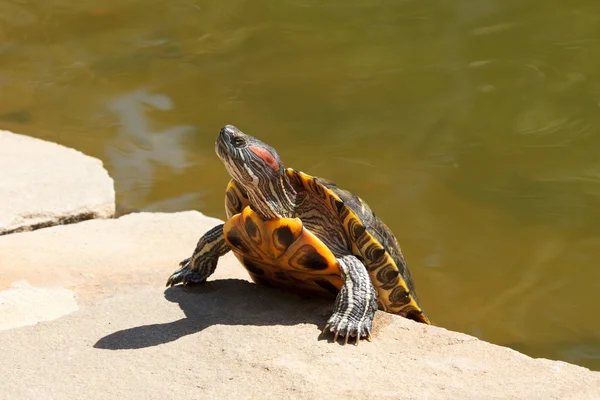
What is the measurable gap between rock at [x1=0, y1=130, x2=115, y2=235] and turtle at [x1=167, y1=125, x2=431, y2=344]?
1859mm

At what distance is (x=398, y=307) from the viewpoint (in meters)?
4.52

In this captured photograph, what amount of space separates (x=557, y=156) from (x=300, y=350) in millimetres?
4918

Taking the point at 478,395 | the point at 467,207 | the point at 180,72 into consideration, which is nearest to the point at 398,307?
the point at 478,395

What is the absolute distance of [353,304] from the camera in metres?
A: 3.83

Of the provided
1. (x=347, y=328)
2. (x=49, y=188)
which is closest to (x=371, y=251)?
(x=347, y=328)

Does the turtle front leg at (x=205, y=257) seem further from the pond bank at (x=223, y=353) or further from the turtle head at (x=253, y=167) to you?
the turtle head at (x=253, y=167)

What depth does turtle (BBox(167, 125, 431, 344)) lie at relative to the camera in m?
3.89

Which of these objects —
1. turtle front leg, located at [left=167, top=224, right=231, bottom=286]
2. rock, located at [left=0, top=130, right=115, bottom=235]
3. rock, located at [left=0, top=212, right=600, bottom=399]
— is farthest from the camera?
rock, located at [left=0, top=130, right=115, bottom=235]

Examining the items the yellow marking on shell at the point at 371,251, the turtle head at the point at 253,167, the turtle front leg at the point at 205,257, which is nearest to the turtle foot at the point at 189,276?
the turtle front leg at the point at 205,257

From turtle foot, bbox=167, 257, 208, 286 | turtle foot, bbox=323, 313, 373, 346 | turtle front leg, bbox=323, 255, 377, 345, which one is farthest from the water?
turtle foot, bbox=323, 313, 373, 346

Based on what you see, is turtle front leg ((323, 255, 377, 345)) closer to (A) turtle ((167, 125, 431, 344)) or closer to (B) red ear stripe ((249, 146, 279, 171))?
(A) turtle ((167, 125, 431, 344))

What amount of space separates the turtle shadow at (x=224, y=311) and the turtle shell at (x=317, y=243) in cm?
10

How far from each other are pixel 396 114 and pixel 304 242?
4.90 metres

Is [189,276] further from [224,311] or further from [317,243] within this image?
[317,243]
